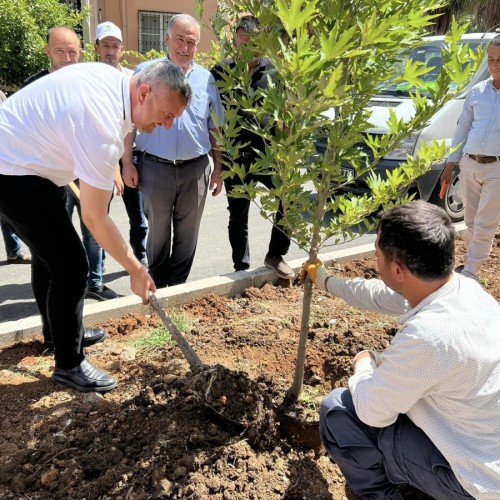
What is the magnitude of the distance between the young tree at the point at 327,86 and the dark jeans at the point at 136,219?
266 centimetres

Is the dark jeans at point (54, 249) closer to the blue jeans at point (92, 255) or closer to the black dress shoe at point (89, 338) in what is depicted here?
the black dress shoe at point (89, 338)

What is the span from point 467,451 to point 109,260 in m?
4.25

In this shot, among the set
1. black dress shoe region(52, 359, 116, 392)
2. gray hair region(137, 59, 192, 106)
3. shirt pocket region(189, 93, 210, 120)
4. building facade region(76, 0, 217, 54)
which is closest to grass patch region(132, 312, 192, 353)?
black dress shoe region(52, 359, 116, 392)

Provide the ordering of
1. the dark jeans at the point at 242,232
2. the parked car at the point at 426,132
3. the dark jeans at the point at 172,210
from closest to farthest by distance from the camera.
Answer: the dark jeans at the point at 172,210 < the dark jeans at the point at 242,232 < the parked car at the point at 426,132

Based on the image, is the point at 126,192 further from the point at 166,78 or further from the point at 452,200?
the point at 452,200

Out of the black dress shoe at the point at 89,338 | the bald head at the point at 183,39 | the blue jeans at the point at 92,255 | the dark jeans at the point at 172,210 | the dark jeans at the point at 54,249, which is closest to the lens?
the dark jeans at the point at 54,249

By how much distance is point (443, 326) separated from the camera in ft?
5.87

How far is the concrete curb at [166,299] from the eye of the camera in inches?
135

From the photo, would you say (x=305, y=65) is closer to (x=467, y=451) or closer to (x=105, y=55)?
(x=467, y=451)

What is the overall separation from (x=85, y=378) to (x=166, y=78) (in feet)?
5.50

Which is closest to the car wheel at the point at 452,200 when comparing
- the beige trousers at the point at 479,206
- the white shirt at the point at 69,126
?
the beige trousers at the point at 479,206

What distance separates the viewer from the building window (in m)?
17.8

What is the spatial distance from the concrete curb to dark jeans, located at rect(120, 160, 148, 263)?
43.2 inches

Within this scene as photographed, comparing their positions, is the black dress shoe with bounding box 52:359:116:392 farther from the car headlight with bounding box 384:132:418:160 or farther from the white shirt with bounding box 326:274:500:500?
the car headlight with bounding box 384:132:418:160
